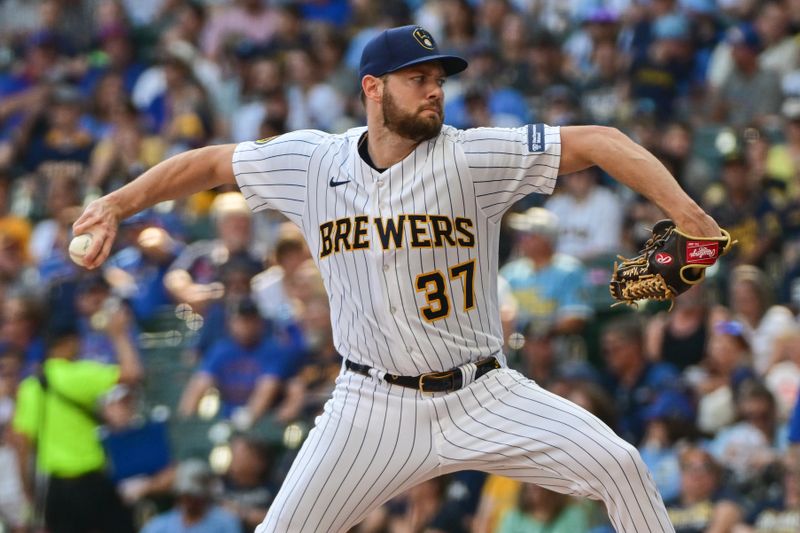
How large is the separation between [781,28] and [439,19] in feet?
10.7

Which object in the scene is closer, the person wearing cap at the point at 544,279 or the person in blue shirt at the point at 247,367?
the person wearing cap at the point at 544,279

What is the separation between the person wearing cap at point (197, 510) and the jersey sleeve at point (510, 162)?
4.45 m

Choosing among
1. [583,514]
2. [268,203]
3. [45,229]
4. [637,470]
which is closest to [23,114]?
[45,229]

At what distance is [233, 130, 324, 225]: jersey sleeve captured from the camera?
219 inches

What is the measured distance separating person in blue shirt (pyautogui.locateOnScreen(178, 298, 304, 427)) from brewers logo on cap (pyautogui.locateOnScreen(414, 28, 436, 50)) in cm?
486

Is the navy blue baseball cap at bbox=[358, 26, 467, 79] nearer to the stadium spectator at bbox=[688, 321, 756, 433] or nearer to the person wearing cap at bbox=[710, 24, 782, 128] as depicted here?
the stadium spectator at bbox=[688, 321, 756, 433]

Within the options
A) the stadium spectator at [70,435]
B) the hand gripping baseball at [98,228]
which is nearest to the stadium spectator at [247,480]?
the stadium spectator at [70,435]

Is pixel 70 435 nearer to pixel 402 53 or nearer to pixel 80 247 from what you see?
pixel 80 247

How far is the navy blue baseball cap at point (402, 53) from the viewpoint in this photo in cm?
533

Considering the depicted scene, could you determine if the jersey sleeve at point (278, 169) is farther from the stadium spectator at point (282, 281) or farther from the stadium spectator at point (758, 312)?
the stadium spectator at point (282, 281)

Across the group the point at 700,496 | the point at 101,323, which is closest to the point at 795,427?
the point at 700,496

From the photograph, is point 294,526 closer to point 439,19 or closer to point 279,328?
point 279,328

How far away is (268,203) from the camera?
18.6ft

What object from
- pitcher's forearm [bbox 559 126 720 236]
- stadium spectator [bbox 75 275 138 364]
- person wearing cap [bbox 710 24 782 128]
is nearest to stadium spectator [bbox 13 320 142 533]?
stadium spectator [bbox 75 275 138 364]
